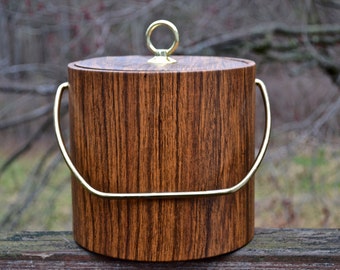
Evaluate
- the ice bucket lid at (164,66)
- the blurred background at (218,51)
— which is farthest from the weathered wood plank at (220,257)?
the blurred background at (218,51)

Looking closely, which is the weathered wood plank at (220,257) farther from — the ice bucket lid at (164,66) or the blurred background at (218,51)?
the blurred background at (218,51)

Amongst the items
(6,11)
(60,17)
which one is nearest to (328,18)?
(60,17)

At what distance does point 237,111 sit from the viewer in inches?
41.9

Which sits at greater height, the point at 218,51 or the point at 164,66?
the point at 164,66

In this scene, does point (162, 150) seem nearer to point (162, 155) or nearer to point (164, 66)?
point (162, 155)

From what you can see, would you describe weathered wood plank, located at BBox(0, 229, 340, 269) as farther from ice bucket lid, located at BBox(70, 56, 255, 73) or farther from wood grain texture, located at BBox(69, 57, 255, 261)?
ice bucket lid, located at BBox(70, 56, 255, 73)

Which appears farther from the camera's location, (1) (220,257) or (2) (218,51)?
(2) (218,51)

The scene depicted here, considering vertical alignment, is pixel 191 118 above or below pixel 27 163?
above

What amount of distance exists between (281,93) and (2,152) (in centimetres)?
239

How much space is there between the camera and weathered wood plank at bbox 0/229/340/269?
108 centimetres

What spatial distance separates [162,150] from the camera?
102 centimetres

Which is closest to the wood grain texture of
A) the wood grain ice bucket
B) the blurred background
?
the wood grain ice bucket

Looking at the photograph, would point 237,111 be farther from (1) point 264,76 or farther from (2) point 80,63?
(1) point 264,76

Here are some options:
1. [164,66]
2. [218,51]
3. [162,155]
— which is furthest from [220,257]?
[218,51]
